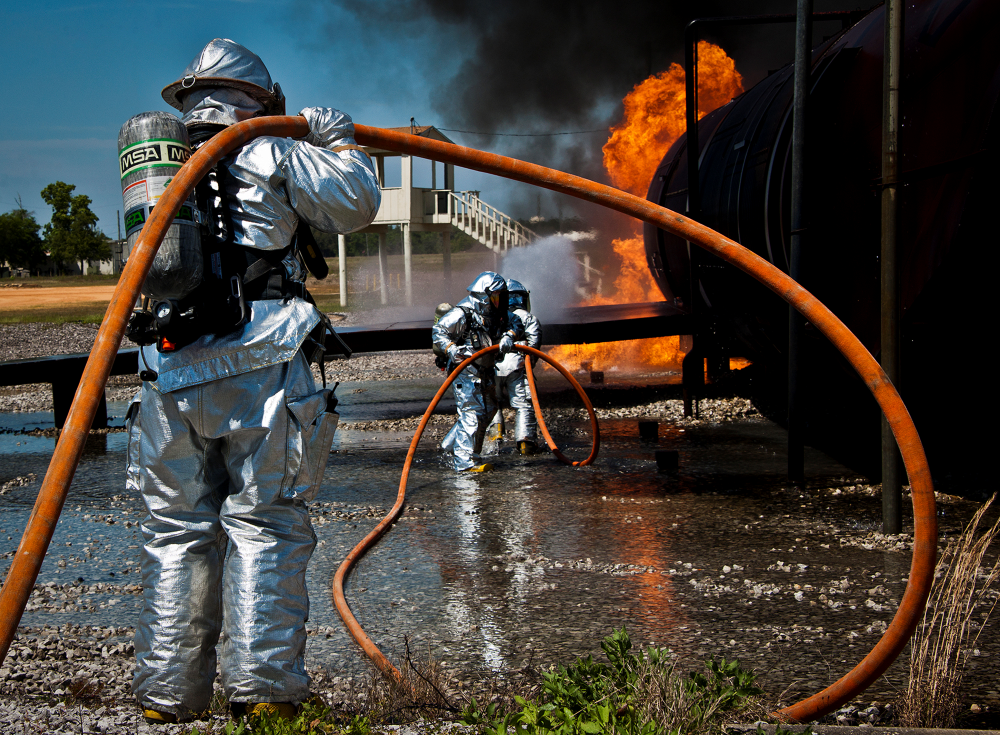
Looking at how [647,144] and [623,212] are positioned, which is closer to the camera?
[623,212]

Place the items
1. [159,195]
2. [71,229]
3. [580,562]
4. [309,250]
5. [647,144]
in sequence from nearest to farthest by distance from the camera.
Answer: [159,195] → [309,250] → [580,562] → [647,144] → [71,229]

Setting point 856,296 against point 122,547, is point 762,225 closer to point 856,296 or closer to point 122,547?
point 856,296

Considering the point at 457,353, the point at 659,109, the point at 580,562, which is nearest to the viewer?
the point at 580,562

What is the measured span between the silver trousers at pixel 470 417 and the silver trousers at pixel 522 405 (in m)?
0.46

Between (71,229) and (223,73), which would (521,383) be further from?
(71,229)

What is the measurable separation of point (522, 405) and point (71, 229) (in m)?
50.3

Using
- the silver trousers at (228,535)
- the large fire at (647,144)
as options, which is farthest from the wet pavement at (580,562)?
the large fire at (647,144)

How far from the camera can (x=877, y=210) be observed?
571cm

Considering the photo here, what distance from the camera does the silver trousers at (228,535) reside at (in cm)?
255

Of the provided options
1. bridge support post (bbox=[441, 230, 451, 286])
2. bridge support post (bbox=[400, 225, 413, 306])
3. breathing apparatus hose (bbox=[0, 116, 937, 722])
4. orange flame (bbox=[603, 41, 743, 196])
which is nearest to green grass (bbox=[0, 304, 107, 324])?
bridge support post (bbox=[400, 225, 413, 306])

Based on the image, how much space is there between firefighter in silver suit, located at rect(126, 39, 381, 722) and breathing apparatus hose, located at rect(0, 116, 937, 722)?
210mm

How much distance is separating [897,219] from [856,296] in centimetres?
127

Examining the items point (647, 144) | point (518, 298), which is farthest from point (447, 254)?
point (518, 298)

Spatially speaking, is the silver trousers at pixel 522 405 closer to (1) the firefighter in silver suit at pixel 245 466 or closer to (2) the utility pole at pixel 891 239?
(2) the utility pole at pixel 891 239
